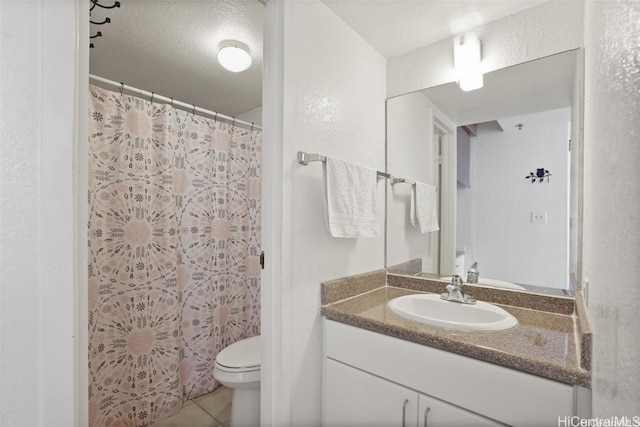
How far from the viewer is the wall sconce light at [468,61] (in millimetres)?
1491

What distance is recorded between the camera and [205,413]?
1819 mm

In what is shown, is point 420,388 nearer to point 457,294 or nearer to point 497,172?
point 457,294

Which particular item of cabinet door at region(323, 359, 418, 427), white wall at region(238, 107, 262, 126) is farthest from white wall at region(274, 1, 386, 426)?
white wall at region(238, 107, 262, 126)

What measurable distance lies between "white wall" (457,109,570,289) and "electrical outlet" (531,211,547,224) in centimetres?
1

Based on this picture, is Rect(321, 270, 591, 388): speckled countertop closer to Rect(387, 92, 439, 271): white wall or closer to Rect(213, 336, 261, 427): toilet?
Rect(387, 92, 439, 271): white wall

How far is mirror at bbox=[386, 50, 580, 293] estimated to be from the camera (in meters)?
1.31

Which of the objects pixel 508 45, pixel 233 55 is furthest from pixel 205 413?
pixel 508 45

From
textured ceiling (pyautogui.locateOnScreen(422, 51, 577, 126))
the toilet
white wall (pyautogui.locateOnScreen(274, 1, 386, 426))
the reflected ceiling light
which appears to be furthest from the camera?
the reflected ceiling light

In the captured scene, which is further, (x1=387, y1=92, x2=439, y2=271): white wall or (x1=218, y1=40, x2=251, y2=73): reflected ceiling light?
(x1=218, y1=40, x2=251, y2=73): reflected ceiling light

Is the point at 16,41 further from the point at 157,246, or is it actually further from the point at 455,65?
the point at 455,65

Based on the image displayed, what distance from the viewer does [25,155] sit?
644mm

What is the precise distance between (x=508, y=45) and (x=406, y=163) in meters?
0.73

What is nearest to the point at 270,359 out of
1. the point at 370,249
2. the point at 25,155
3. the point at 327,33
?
the point at 370,249

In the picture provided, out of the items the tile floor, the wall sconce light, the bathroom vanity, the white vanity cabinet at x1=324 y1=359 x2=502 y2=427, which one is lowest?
the tile floor
